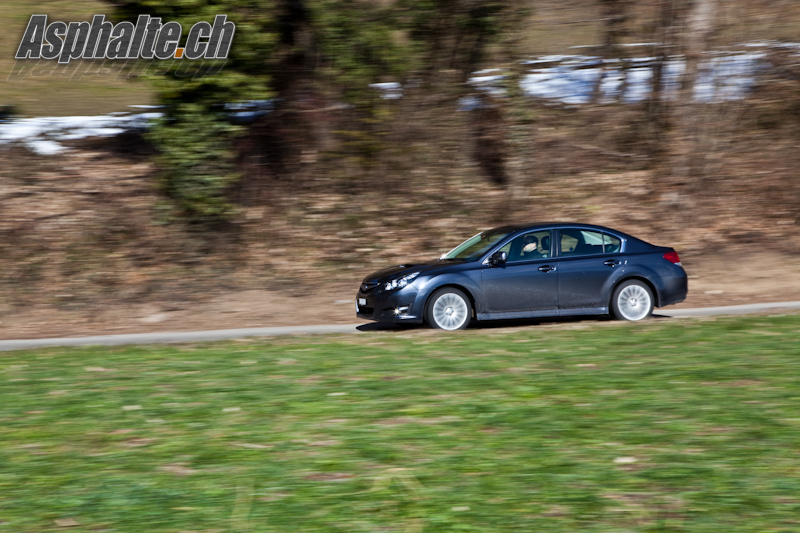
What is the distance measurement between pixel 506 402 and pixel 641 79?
17491 mm

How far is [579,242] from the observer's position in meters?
12.2

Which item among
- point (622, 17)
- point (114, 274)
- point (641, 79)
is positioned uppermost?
point (622, 17)

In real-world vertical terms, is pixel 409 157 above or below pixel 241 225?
above

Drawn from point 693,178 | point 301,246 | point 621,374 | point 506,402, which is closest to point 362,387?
→ point 506,402

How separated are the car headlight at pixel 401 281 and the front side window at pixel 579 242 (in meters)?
2.17

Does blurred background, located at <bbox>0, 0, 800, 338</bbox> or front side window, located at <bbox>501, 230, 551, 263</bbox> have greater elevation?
blurred background, located at <bbox>0, 0, 800, 338</bbox>

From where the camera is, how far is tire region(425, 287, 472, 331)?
1155 cm

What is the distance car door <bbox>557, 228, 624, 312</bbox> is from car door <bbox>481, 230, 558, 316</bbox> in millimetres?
148

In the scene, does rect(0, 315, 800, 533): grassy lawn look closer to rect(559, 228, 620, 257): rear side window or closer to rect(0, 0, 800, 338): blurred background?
rect(559, 228, 620, 257): rear side window

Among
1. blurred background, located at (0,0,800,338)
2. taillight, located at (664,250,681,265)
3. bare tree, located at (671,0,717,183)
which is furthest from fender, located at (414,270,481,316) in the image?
bare tree, located at (671,0,717,183)

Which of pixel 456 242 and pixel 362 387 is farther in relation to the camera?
pixel 456 242

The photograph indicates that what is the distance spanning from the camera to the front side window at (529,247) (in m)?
11.9

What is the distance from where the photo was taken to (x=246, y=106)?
18.5m

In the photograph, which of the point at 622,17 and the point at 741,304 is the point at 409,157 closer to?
the point at 622,17
